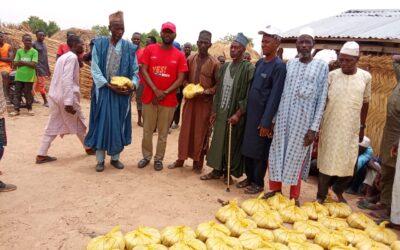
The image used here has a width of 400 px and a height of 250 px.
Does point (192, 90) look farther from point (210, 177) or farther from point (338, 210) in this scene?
point (338, 210)

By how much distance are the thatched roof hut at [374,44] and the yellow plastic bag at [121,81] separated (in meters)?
4.86

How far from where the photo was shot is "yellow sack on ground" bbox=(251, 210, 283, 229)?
12.4ft

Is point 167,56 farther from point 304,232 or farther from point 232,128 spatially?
point 304,232

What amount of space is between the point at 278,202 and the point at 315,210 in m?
0.41

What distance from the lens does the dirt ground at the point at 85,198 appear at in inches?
134

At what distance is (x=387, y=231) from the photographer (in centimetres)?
377

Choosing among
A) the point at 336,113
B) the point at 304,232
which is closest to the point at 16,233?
the point at 304,232

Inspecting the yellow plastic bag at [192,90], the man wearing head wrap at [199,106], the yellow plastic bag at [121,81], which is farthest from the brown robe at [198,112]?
the yellow plastic bag at [121,81]

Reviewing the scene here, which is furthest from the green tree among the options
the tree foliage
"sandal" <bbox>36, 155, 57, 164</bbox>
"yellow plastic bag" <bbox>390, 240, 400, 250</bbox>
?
"yellow plastic bag" <bbox>390, 240, 400, 250</bbox>

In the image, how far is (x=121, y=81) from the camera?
4.93 metres

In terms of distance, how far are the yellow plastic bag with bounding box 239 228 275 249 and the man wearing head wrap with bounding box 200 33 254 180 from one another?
Answer: 157 centimetres

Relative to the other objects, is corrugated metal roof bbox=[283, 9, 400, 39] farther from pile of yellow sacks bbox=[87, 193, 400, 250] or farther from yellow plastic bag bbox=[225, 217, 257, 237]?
yellow plastic bag bbox=[225, 217, 257, 237]

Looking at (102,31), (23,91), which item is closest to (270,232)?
(23,91)

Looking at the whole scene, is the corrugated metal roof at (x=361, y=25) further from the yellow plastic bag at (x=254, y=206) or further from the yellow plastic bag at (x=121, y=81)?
the yellow plastic bag at (x=121, y=81)
